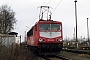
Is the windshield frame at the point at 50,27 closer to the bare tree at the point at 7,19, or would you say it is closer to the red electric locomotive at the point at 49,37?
the red electric locomotive at the point at 49,37

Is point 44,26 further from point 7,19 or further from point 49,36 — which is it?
point 7,19

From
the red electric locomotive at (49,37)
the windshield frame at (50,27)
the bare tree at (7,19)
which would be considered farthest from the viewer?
the bare tree at (7,19)

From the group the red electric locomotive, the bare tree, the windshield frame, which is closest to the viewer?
the red electric locomotive

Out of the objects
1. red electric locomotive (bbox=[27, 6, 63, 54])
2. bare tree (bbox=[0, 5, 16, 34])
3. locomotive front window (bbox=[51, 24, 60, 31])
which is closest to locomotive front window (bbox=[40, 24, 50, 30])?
red electric locomotive (bbox=[27, 6, 63, 54])

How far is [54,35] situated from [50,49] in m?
1.37

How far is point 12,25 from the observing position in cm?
5728

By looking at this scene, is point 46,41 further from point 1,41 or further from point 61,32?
point 1,41

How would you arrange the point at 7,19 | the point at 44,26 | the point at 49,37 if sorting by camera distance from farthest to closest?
the point at 7,19
the point at 44,26
the point at 49,37

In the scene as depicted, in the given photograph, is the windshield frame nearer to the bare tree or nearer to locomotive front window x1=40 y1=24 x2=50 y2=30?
locomotive front window x1=40 y1=24 x2=50 y2=30

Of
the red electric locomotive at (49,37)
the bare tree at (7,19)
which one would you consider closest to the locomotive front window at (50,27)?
the red electric locomotive at (49,37)

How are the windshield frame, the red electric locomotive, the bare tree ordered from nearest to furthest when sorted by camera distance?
the red electric locomotive, the windshield frame, the bare tree

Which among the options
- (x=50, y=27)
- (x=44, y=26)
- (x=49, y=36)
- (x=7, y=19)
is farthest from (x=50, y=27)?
(x=7, y=19)

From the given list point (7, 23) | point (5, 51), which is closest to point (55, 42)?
point (5, 51)

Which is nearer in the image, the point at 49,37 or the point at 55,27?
the point at 49,37
